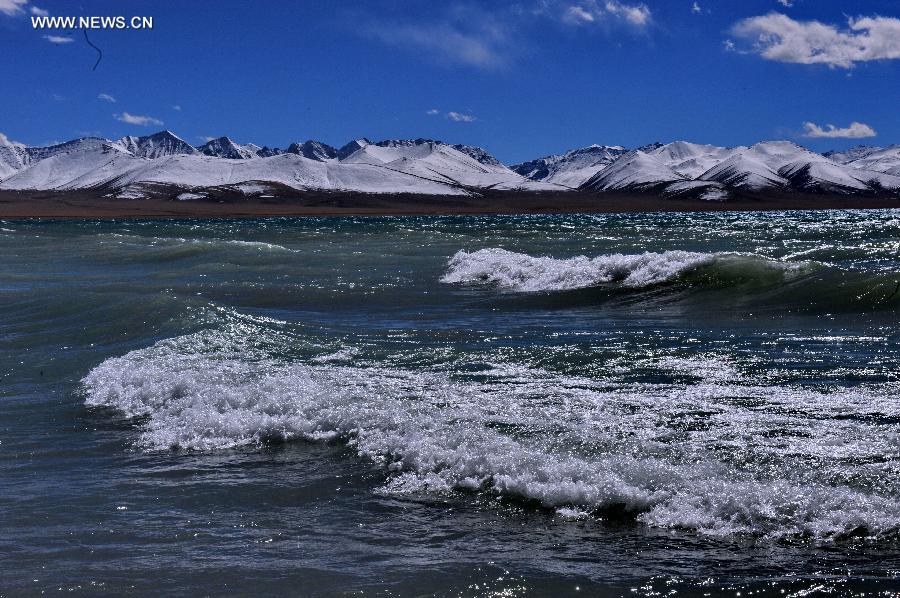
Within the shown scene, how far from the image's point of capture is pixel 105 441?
670 cm

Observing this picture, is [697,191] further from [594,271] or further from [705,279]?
[705,279]

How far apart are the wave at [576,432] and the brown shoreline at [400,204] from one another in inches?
4107

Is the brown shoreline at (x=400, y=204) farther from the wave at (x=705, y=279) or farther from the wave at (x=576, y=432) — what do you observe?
the wave at (x=576, y=432)

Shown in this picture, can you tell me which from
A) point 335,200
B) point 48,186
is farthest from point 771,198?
point 48,186

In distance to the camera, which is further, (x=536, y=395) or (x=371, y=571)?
(x=536, y=395)

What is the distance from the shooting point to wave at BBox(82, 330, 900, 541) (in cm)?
477

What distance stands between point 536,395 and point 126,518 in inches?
152

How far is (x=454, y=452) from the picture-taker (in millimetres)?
5734

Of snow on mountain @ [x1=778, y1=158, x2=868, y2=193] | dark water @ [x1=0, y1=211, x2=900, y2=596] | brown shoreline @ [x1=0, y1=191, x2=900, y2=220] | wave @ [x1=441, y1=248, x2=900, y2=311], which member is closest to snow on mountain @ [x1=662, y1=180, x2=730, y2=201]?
brown shoreline @ [x1=0, y1=191, x2=900, y2=220]

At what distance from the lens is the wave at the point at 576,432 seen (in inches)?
188

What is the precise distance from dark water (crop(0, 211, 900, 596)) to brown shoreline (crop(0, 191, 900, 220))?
101921 millimetres

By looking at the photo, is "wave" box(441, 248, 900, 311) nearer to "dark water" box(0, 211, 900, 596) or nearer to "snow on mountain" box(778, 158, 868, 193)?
"dark water" box(0, 211, 900, 596)

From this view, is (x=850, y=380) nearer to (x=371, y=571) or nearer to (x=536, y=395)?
(x=536, y=395)

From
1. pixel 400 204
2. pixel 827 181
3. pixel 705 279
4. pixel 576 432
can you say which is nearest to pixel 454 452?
pixel 576 432
